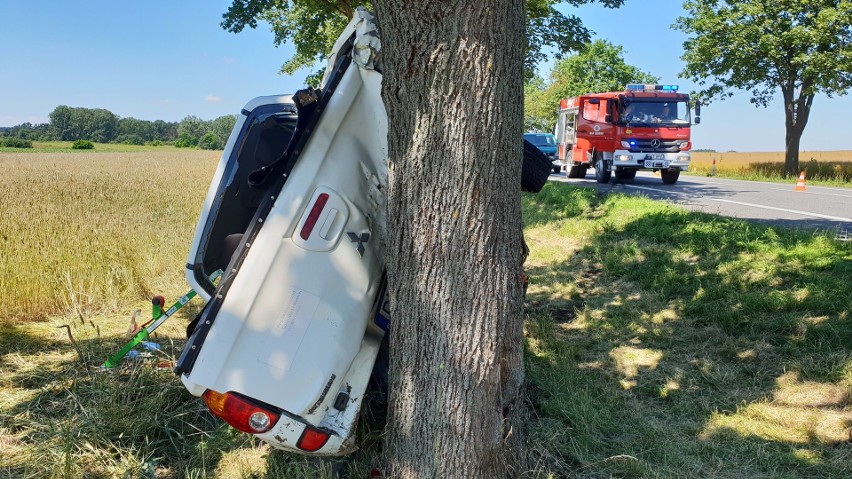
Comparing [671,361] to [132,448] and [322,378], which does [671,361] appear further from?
[132,448]

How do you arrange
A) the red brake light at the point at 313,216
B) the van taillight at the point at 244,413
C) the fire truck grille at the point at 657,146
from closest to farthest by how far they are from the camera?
the van taillight at the point at 244,413 < the red brake light at the point at 313,216 < the fire truck grille at the point at 657,146

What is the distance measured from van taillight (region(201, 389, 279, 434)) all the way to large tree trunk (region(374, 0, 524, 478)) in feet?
1.89

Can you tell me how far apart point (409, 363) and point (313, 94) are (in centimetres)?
138

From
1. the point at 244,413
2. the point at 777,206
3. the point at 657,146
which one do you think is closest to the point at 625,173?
the point at 657,146

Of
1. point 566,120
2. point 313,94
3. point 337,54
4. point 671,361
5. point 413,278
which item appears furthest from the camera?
point 566,120

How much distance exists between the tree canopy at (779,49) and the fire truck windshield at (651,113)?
33.9ft

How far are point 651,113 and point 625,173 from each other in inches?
95.9

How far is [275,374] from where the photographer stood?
2654 mm

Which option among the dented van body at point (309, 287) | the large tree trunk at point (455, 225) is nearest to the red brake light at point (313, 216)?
the dented van body at point (309, 287)

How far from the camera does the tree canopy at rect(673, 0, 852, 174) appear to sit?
Answer: 2370cm

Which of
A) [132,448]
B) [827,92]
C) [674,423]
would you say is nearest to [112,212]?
[132,448]

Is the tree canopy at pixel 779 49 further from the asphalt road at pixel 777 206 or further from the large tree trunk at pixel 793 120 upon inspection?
the asphalt road at pixel 777 206

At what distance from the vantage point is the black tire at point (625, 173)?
1875 cm

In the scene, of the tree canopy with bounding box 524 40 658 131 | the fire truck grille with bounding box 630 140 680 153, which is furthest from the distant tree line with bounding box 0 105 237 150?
the fire truck grille with bounding box 630 140 680 153
